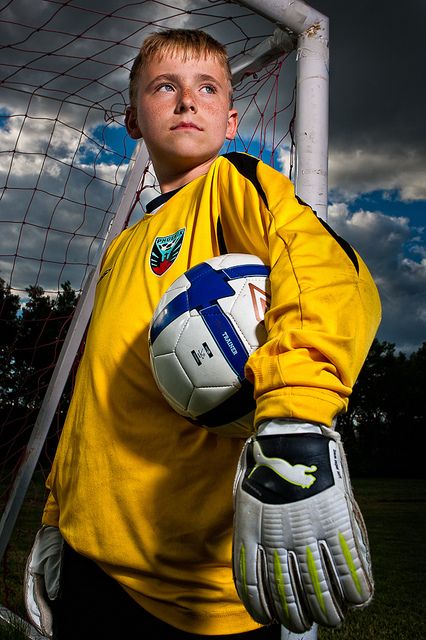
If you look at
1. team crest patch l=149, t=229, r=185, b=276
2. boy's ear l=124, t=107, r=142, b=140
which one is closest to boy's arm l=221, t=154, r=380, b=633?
team crest patch l=149, t=229, r=185, b=276

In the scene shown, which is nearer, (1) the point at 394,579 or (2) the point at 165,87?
(2) the point at 165,87

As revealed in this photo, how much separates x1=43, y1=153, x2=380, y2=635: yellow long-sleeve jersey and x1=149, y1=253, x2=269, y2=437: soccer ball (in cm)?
8

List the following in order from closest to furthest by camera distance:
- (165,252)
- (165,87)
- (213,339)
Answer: (213,339) → (165,252) → (165,87)

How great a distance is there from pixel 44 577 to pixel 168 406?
743 millimetres

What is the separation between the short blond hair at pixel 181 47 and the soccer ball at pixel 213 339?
747mm

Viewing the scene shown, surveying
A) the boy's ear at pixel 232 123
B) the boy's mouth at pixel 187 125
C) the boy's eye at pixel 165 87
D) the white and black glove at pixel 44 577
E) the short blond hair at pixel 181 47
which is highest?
the short blond hair at pixel 181 47

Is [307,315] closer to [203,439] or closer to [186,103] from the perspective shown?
[203,439]

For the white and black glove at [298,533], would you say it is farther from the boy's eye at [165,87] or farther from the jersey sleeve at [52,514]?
the boy's eye at [165,87]

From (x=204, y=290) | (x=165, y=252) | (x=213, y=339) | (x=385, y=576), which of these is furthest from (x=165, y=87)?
(x=385, y=576)

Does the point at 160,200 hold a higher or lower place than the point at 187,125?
lower

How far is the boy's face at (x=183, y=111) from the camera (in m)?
1.64

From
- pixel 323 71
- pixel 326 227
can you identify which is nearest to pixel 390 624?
pixel 323 71

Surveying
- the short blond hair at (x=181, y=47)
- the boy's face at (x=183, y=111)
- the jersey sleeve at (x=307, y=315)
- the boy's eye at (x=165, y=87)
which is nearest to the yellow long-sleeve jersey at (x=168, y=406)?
the jersey sleeve at (x=307, y=315)

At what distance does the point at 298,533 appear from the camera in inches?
35.8
